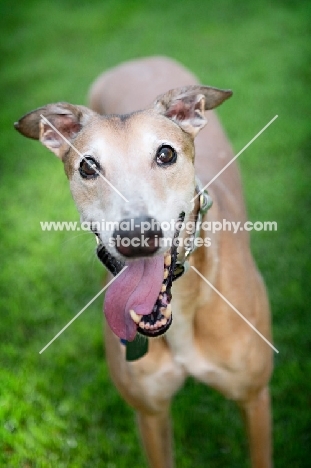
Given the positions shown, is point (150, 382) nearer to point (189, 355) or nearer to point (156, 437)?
point (189, 355)

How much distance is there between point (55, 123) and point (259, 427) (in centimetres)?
167

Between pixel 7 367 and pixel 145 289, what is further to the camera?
pixel 7 367

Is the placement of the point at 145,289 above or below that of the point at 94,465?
above

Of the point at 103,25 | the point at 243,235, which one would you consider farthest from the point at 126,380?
the point at 103,25

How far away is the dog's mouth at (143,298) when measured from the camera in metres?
2.24

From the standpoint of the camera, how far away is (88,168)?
2334mm

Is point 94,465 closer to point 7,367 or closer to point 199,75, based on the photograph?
point 7,367

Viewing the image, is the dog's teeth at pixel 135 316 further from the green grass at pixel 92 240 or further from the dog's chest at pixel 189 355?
the green grass at pixel 92 240

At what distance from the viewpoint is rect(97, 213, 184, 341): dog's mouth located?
2.24m

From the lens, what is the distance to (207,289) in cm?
264

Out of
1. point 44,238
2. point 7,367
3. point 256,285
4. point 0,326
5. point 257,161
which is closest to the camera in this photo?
point 256,285

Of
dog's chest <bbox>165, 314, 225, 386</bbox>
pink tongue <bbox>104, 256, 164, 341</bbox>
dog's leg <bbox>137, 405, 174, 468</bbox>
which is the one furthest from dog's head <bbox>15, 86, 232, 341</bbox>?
dog's leg <bbox>137, 405, 174, 468</bbox>

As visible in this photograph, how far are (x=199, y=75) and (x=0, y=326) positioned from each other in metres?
4.15

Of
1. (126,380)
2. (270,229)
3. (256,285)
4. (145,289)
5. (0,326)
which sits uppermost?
(145,289)
